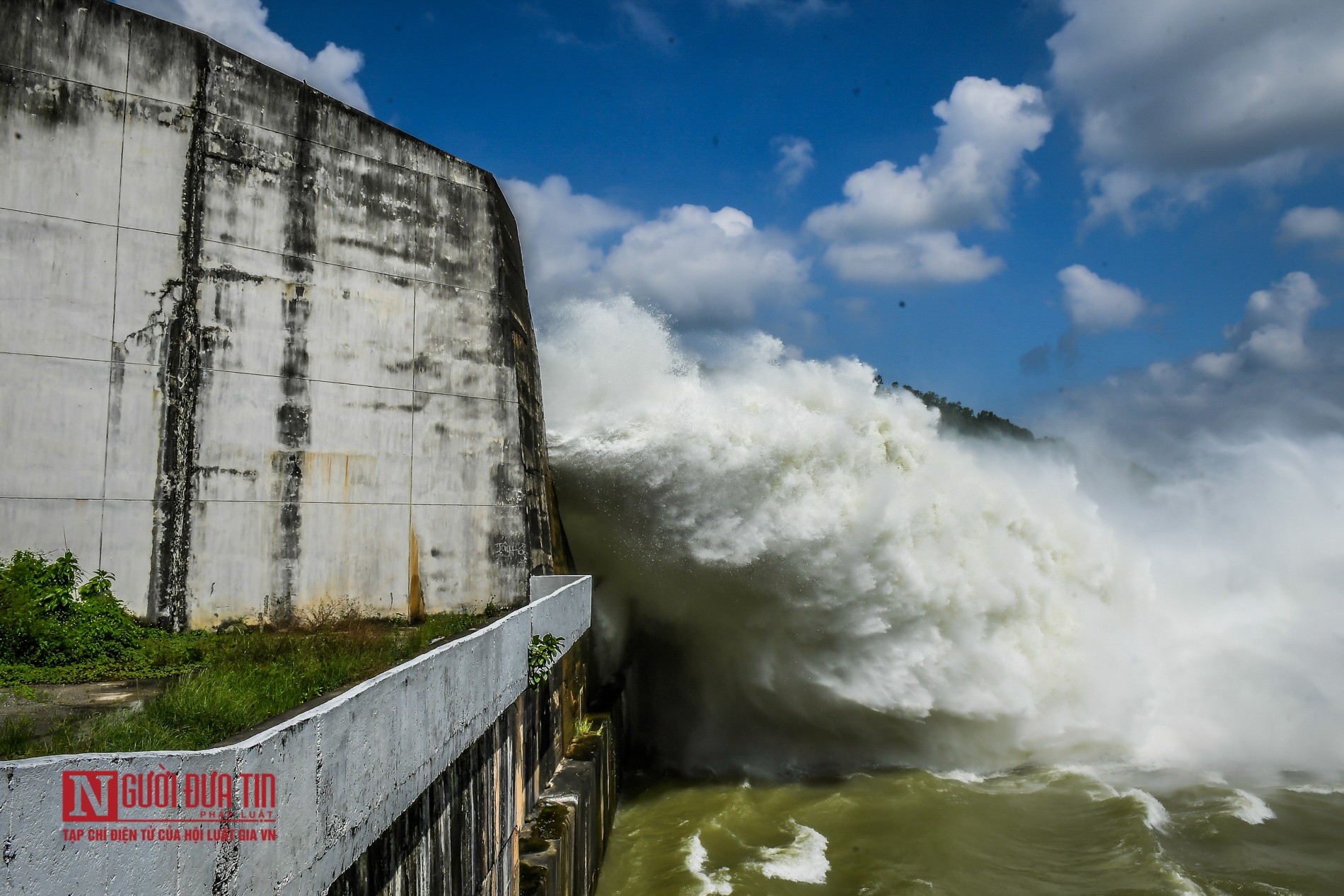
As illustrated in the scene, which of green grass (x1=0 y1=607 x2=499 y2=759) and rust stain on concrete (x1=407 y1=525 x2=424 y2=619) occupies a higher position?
rust stain on concrete (x1=407 y1=525 x2=424 y2=619)

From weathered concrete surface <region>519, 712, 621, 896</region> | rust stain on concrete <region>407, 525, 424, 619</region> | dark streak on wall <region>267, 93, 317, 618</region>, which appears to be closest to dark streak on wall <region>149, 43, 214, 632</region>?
dark streak on wall <region>267, 93, 317, 618</region>

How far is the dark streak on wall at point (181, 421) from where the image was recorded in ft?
25.3

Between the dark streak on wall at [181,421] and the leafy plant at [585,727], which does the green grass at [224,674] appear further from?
the leafy plant at [585,727]

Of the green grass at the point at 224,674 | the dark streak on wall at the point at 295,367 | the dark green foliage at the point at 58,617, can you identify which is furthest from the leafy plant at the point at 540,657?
the dark green foliage at the point at 58,617

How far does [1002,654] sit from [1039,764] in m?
2.02

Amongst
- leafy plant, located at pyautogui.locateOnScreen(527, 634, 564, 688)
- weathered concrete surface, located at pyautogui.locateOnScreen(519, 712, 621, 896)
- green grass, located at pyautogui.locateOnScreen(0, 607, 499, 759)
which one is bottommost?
weathered concrete surface, located at pyautogui.locateOnScreen(519, 712, 621, 896)

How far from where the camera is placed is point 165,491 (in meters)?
7.76

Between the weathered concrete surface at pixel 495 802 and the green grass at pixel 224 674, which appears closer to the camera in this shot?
the green grass at pixel 224 674

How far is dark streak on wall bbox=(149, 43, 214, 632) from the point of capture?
25.3 feet

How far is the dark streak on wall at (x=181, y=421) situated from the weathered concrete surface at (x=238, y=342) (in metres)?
0.02

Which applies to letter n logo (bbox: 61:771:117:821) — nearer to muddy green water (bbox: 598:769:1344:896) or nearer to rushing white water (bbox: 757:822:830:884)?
muddy green water (bbox: 598:769:1344:896)

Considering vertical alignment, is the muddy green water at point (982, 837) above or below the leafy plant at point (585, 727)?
below

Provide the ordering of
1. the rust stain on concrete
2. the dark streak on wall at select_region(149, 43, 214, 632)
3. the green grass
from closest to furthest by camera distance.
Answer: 1. the green grass
2. the dark streak on wall at select_region(149, 43, 214, 632)
3. the rust stain on concrete

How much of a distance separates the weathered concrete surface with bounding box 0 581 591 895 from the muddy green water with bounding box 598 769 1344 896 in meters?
4.25
